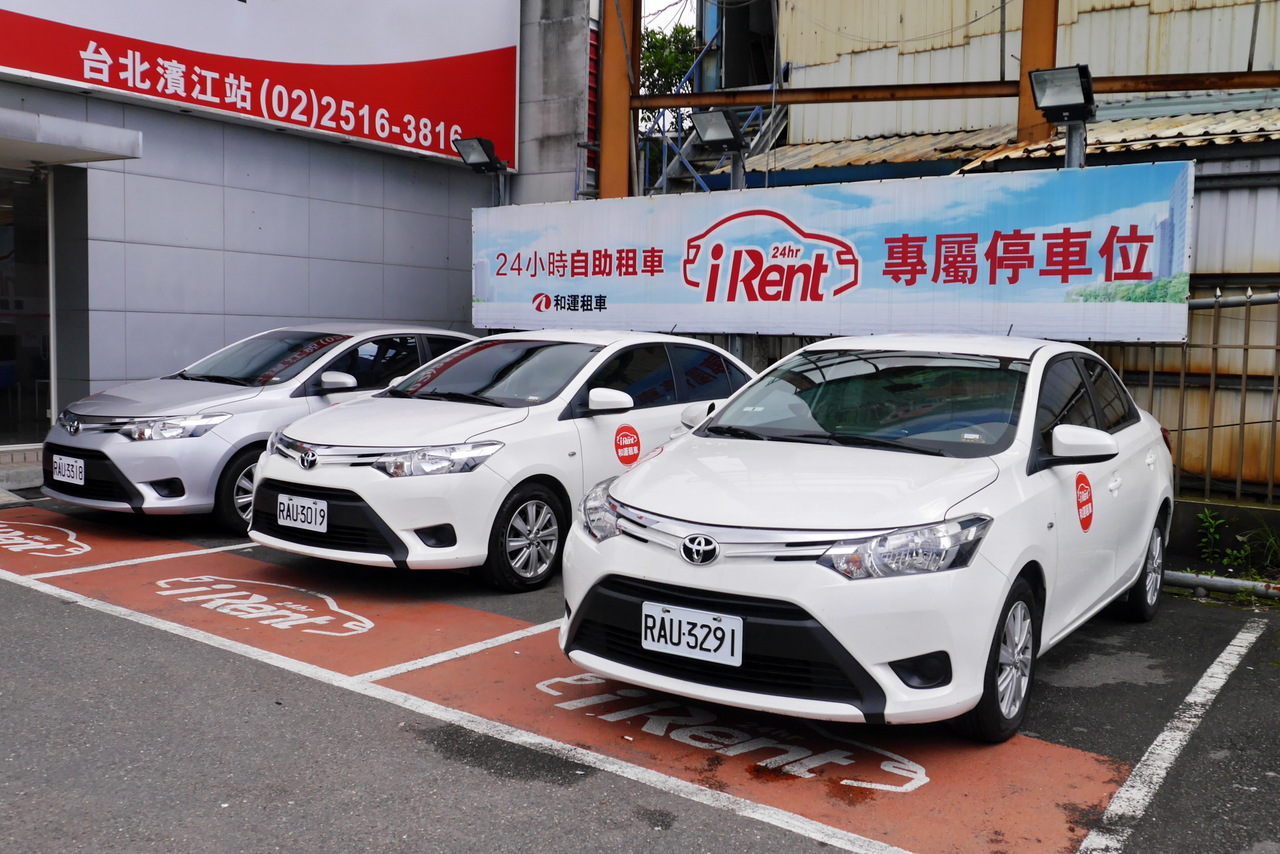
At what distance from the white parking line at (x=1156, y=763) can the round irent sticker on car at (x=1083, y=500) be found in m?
0.85

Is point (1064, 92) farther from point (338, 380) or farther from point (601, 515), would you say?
point (338, 380)

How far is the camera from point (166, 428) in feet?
24.3

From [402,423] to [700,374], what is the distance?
2252 millimetres

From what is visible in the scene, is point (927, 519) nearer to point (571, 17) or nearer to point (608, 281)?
point (608, 281)

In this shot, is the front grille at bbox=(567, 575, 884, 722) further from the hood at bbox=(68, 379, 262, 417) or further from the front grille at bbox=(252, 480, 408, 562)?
the hood at bbox=(68, 379, 262, 417)

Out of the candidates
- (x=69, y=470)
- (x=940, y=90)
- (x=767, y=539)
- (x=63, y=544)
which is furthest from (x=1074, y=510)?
(x=940, y=90)

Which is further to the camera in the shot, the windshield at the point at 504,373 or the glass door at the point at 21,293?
the glass door at the point at 21,293

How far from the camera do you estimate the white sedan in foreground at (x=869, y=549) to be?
12.2 feet

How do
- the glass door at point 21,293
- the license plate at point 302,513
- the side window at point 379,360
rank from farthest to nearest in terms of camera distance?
the glass door at point 21,293 → the side window at point 379,360 → the license plate at point 302,513

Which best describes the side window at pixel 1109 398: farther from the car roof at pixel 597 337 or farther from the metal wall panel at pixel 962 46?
the metal wall panel at pixel 962 46

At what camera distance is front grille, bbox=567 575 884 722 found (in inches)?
146

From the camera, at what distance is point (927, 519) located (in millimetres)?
3855

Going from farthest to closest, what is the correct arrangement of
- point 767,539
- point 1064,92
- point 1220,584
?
point 1064,92
point 1220,584
point 767,539

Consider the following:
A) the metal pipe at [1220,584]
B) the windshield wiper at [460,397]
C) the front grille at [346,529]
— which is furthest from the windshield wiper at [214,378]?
the metal pipe at [1220,584]
